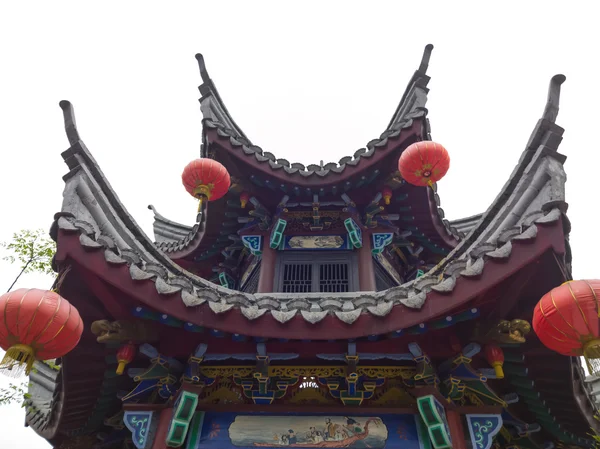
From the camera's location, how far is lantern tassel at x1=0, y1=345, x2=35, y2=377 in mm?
3580

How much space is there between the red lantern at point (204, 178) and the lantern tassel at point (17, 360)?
3.75 m

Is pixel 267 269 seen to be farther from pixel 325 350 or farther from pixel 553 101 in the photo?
pixel 553 101

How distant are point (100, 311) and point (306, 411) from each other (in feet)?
7.30

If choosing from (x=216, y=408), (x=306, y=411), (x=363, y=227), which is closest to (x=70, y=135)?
(x=216, y=408)

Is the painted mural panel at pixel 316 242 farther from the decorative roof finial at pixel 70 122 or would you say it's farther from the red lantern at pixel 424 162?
the decorative roof finial at pixel 70 122

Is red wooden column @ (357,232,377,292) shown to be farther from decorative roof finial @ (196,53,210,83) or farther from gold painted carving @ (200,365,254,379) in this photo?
decorative roof finial @ (196,53,210,83)

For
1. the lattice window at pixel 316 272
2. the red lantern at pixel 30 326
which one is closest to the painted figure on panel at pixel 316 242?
the lattice window at pixel 316 272

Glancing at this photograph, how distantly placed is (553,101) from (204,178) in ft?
15.5

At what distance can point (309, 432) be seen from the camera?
4.44 m

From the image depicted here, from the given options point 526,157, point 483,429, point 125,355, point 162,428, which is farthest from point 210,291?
point 526,157

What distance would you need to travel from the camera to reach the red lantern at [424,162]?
21.4ft

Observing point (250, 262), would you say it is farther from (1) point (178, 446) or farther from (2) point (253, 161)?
(1) point (178, 446)

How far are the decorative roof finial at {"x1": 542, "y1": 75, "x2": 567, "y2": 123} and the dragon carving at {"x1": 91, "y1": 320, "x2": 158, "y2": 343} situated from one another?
14.0 ft

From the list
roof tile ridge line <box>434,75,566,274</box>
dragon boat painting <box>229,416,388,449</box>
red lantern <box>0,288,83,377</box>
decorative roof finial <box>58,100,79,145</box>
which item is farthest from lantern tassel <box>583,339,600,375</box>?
decorative roof finial <box>58,100,79,145</box>
